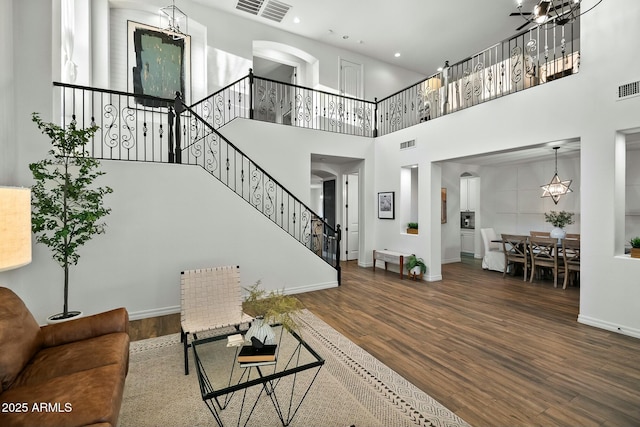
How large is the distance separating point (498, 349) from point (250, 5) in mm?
Answer: 8114

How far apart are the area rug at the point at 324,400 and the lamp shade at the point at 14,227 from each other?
1369mm

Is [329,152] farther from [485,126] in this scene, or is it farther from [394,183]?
[485,126]

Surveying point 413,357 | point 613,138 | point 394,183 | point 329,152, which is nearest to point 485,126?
point 613,138

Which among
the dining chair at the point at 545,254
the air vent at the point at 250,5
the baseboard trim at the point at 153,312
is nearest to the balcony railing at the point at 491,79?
the dining chair at the point at 545,254

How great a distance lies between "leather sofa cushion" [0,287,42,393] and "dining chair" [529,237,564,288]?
7.71 meters

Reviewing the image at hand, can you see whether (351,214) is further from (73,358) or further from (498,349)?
(73,358)

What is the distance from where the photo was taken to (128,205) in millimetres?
4035

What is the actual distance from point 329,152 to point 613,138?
4860mm

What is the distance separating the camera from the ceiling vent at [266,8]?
6.57 meters

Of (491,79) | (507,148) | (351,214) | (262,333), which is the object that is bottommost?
(262,333)

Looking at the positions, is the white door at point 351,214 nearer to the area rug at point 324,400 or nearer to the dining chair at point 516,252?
the dining chair at point 516,252

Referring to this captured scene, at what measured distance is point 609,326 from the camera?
3.66m

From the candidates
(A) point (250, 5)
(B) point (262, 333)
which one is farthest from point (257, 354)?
(A) point (250, 5)

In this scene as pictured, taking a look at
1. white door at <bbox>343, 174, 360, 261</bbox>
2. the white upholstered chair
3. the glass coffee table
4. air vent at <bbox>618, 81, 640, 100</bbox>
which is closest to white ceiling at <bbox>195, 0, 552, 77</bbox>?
white door at <bbox>343, 174, 360, 261</bbox>
